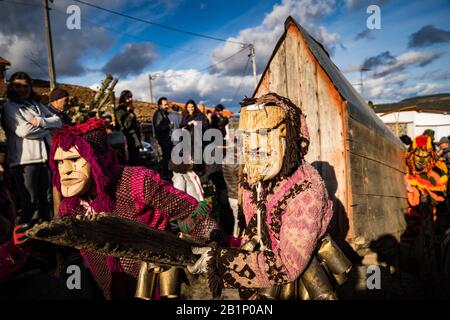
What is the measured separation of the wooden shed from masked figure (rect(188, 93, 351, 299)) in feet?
6.03

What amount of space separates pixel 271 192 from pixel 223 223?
4.49 metres

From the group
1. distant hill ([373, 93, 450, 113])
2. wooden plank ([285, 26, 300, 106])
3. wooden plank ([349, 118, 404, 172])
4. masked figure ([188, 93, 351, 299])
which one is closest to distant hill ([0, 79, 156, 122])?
wooden plank ([349, 118, 404, 172])

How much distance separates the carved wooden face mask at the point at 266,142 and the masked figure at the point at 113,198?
2.09 ft

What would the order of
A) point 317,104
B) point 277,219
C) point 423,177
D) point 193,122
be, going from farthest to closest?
point 193,122 → point 423,177 → point 317,104 → point 277,219

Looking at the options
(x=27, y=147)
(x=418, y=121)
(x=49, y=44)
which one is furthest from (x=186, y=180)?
(x=418, y=121)

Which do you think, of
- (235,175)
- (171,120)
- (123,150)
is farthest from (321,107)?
(171,120)

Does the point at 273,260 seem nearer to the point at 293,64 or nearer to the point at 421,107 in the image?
the point at 293,64

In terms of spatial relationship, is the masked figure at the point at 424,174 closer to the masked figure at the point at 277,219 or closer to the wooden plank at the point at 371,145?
the wooden plank at the point at 371,145

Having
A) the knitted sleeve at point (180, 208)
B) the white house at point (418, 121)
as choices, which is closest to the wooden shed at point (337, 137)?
the knitted sleeve at point (180, 208)

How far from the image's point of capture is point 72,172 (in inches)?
76.9

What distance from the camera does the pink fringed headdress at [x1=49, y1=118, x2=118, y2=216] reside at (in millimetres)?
1926

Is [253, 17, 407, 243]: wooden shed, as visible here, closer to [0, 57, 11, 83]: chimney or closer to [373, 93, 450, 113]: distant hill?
[0, 57, 11, 83]: chimney

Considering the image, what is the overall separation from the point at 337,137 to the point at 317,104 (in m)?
0.52
